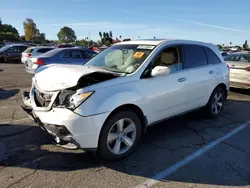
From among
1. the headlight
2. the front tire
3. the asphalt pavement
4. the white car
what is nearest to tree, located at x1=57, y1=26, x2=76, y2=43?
the white car

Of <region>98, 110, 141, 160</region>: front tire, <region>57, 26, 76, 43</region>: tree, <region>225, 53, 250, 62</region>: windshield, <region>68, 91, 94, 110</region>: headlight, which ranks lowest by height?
<region>98, 110, 141, 160</region>: front tire

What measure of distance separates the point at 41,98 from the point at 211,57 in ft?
12.7

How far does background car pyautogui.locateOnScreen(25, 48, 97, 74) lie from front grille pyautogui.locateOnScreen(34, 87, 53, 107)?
7.21 m

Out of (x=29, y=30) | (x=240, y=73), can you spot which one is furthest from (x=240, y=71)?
(x=29, y=30)

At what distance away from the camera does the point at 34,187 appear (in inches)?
124

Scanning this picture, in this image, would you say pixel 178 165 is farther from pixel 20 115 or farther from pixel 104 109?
pixel 20 115

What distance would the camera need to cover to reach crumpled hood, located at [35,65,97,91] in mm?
3646

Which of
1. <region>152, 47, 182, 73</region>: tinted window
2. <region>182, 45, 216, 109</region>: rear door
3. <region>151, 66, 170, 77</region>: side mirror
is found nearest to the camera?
<region>151, 66, 170, 77</region>: side mirror

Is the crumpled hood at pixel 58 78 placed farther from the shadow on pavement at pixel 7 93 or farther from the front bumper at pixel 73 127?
the shadow on pavement at pixel 7 93

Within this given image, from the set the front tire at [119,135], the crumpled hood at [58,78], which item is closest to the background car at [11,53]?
the crumpled hood at [58,78]

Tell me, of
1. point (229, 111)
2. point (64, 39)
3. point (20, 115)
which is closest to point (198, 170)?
point (229, 111)

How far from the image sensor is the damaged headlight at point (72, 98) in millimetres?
3390

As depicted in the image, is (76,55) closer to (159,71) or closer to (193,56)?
(193,56)

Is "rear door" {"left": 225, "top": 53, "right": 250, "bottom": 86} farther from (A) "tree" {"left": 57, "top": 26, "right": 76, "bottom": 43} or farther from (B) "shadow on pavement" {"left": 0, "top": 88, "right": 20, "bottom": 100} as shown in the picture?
(A) "tree" {"left": 57, "top": 26, "right": 76, "bottom": 43}
